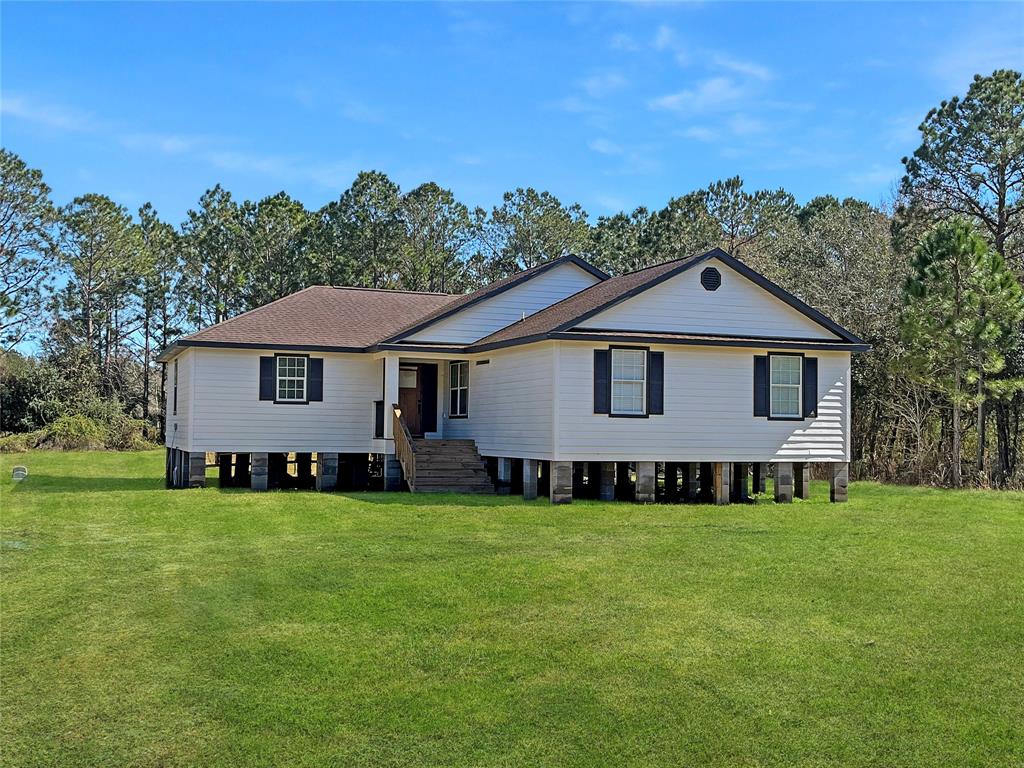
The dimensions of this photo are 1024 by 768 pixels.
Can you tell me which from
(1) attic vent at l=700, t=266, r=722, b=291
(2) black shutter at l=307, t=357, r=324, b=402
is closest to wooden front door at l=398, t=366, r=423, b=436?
(2) black shutter at l=307, t=357, r=324, b=402

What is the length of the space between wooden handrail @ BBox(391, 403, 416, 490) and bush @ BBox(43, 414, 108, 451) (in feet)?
71.1

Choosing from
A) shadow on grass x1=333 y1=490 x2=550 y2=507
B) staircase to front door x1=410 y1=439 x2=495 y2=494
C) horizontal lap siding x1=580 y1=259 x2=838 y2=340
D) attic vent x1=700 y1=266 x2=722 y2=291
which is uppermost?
attic vent x1=700 y1=266 x2=722 y2=291

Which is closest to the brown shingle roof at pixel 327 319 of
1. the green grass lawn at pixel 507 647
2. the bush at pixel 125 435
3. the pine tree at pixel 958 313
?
the green grass lawn at pixel 507 647

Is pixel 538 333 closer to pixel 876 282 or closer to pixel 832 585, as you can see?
pixel 832 585

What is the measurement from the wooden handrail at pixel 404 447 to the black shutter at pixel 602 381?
155 inches

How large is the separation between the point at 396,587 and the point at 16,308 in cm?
3851

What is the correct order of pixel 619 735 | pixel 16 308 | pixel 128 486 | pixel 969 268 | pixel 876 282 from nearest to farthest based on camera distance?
pixel 619 735, pixel 128 486, pixel 969 268, pixel 876 282, pixel 16 308

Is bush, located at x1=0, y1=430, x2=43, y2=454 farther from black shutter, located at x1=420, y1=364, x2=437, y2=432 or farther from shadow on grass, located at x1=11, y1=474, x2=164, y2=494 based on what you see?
black shutter, located at x1=420, y1=364, x2=437, y2=432

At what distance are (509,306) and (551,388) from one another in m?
4.97

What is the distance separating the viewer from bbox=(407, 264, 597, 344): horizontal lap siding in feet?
74.1

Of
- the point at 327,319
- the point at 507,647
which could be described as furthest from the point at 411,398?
the point at 507,647

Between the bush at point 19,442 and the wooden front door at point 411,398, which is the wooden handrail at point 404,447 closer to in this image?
the wooden front door at point 411,398

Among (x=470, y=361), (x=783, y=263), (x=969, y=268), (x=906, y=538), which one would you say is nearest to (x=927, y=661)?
(x=906, y=538)

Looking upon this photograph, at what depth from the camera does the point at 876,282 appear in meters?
31.5
